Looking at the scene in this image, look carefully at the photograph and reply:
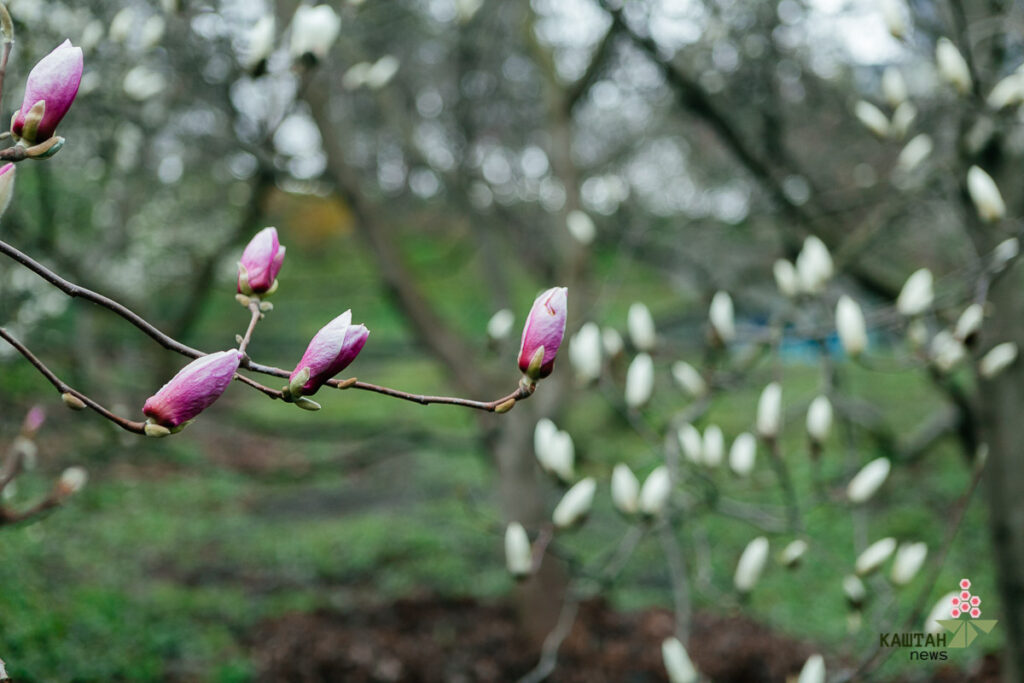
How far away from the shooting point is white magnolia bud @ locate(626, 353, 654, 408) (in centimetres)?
210

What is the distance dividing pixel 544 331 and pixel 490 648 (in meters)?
3.22

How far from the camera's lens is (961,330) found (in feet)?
6.03

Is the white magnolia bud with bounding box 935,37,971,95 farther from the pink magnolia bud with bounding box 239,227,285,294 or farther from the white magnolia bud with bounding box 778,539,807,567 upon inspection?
the pink magnolia bud with bounding box 239,227,285,294

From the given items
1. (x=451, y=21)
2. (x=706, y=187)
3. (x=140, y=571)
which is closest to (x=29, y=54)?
(x=451, y=21)

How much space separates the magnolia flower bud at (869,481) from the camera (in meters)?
1.88

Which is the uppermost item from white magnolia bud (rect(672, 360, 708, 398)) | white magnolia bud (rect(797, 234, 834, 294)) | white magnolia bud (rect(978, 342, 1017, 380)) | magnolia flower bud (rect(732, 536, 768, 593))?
white magnolia bud (rect(797, 234, 834, 294))

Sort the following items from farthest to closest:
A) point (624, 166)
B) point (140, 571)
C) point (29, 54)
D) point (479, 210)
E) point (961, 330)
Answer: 1. point (624, 166)
2. point (140, 571)
3. point (479, 210)
4. point (29, 54)
5. point (961, 330)

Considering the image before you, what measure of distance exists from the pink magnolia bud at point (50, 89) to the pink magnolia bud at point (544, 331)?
504 millimetres

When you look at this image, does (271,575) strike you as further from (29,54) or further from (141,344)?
(141,344)

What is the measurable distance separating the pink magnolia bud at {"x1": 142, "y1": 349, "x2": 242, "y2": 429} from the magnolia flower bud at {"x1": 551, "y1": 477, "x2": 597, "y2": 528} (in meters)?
1.10

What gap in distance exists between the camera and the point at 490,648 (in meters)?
3.79

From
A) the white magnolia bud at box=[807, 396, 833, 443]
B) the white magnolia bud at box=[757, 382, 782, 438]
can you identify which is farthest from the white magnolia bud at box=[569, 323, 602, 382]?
the white magnolia bud at box=[807, 396, 833, 443]

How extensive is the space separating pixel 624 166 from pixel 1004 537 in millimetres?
3801

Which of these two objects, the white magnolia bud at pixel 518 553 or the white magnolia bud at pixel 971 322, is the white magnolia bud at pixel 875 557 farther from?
the white magnolia bud at pixel 518 553
